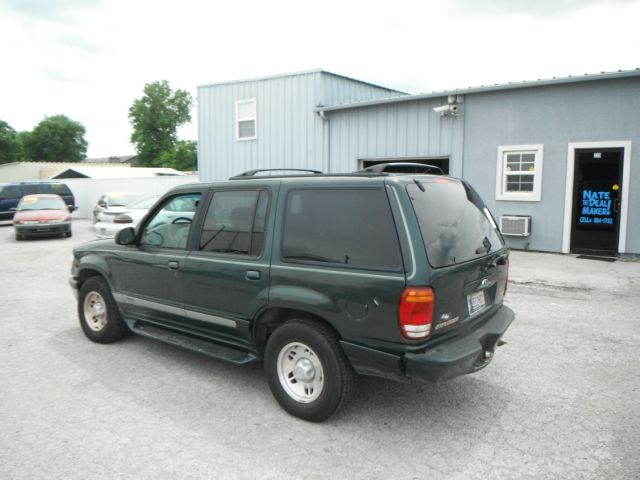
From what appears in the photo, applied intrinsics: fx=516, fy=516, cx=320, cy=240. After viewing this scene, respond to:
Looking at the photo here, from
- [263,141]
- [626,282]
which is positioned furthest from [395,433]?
[263,141]

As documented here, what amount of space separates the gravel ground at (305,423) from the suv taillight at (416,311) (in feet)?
2.65

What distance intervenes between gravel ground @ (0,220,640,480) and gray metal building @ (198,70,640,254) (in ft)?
19.5

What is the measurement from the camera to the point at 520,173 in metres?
12.2

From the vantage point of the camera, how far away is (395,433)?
11.9 feet

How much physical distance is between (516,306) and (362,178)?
14.6 feet

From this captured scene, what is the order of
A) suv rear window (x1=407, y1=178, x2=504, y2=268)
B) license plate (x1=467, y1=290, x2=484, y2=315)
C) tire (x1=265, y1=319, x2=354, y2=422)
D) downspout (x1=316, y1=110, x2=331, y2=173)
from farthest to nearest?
downspout (x1=316, y1=110, x2=331, y2=173) → license plate (x1=467, y1=290, x2=484, y2=315) → tire (x1=265, y1=319, x2=354, y2=422) → suv rear window (x1=407, y1=178, x2=504, y2=268)

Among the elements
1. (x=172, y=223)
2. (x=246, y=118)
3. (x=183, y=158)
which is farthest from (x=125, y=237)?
(x=183, y=158)

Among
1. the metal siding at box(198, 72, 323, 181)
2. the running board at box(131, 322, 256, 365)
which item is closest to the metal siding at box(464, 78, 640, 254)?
the metal siding at box(198, 72, 323, 181)

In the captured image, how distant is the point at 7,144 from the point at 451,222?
75.7 m

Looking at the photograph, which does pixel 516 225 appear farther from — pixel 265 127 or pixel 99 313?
pixel 99 313

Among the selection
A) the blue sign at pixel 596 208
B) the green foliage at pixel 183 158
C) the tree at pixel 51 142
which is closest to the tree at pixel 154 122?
the green foliage at pixel 183 158

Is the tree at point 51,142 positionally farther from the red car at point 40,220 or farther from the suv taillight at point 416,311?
the suv taillight at point 416,311

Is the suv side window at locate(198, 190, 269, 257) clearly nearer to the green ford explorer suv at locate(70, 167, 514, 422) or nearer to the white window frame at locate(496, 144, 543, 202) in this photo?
the green ford explorer suv at locate(70, 167, 514, 422)

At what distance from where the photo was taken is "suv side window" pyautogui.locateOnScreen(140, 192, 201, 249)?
15.4ft
